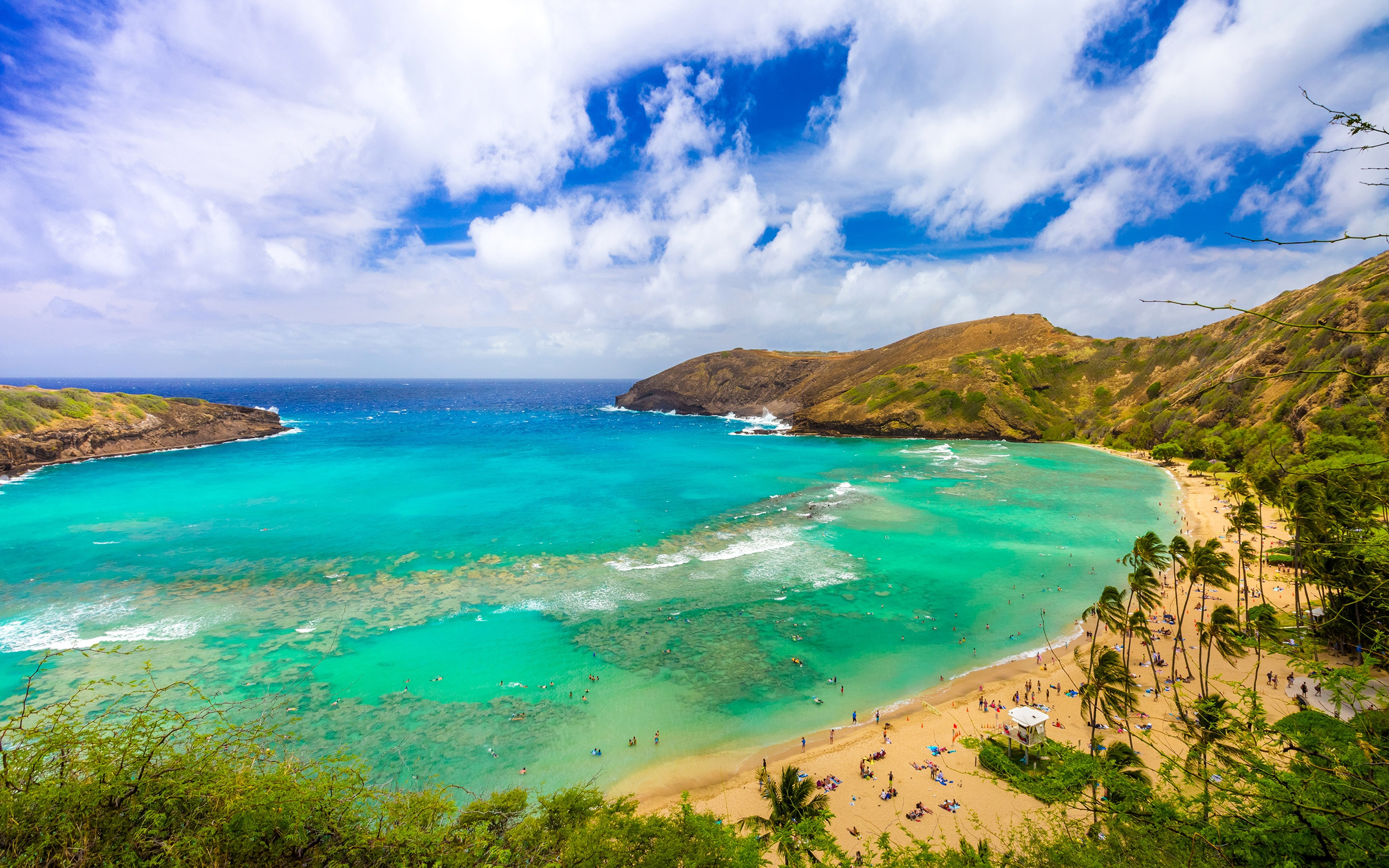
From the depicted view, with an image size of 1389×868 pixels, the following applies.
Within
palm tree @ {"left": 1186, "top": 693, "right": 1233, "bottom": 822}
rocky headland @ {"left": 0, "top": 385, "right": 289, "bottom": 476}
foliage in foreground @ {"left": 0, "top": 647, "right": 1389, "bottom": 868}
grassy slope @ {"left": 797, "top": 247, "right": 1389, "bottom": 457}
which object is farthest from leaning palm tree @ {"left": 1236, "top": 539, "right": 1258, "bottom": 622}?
rocky headland @ {"left": 0, "top": 385, "right": 289, "bottom": 476}

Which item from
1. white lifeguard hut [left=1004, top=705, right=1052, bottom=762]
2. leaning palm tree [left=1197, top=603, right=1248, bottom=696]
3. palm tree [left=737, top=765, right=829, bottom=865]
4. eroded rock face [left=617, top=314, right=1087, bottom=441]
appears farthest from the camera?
eroded rock face [left=617, top=314, right=1087, bottom=441]

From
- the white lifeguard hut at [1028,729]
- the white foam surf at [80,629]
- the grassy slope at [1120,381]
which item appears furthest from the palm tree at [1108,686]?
the grassy slope at [1120,381]

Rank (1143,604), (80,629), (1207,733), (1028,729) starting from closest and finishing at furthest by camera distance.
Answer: (1207,733) < (1028,729) < (1143,604) < (80,629)

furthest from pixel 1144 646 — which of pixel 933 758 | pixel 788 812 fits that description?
pixel 788 812

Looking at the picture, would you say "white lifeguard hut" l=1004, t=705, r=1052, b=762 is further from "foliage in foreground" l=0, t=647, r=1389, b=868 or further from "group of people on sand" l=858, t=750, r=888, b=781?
"group of people on sand" l=858, t=750, r=888, b=781

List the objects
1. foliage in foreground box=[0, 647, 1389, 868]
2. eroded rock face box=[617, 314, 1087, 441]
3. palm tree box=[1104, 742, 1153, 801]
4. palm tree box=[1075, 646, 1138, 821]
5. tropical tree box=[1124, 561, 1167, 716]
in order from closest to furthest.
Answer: foliage in foreground box=[0, 647, 1389, 868] → palm tree box=[1104, 742, 1153, 801] → palm tree box=[1075, 646, 1138, 821] → tropical tree box=[1124, 561, 1167, 716] → eroded rock face box=[617, 314, 1087, 441]

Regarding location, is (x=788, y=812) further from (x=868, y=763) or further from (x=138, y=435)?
(x=138, y=435)

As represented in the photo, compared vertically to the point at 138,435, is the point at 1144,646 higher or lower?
lower
